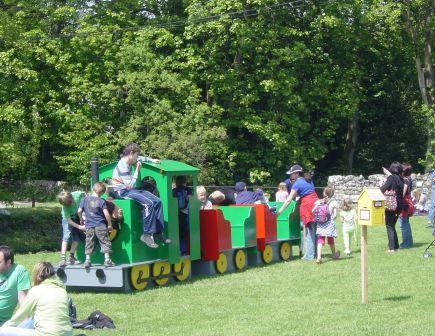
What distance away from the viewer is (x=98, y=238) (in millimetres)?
14492

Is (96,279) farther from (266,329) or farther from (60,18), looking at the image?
(60,18)

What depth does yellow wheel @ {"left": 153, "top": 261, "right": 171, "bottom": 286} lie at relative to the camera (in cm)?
1533

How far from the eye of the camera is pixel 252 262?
60.7 feet

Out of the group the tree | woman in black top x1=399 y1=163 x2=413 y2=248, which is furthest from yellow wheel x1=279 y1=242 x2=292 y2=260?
the tree

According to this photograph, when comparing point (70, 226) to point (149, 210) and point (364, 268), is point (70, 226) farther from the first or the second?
point (364, 268)

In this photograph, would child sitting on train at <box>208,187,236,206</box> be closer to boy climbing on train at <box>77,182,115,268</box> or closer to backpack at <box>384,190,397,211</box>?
backpack at <box>384,190,397,211</box>

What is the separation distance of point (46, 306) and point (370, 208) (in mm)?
5900

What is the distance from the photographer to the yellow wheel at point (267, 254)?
18.7 m

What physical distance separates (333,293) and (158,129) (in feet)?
77.9

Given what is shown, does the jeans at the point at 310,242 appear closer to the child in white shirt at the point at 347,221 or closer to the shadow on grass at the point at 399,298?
the child in white shirt at the point at 347,221

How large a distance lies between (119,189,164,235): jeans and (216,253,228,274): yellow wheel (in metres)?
2.47

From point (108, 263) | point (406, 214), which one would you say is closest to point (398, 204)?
point (406, 214)

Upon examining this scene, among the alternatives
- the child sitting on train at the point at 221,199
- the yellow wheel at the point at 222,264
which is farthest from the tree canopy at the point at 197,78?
the yellow wheel at the point at 222,264

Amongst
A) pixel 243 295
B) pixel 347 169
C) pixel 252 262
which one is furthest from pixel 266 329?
pixel 347 169
